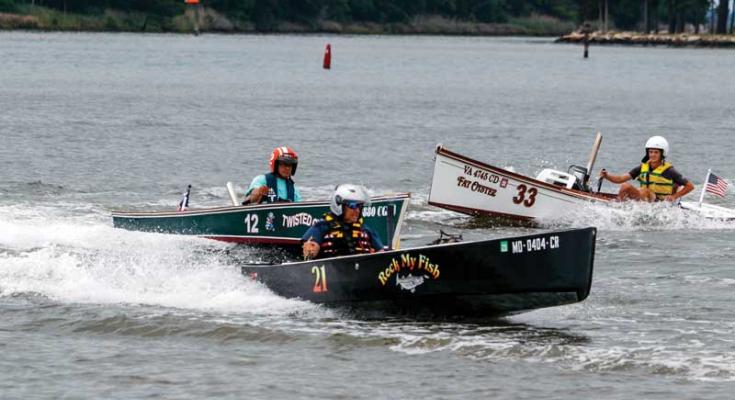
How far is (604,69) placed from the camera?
360 feet

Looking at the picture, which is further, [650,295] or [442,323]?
[650,295]

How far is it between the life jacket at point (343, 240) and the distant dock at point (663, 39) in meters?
142

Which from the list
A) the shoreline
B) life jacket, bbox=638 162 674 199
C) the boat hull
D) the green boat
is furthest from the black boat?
the shoreline

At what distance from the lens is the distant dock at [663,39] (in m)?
154

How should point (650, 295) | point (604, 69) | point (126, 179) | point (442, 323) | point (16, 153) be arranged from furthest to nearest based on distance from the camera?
1. point (604, 69)
2. point (16, 153)
3. point (126, 179)
4. point (650, 295)
5. point (442, 323)

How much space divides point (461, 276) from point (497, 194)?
32.2 ft

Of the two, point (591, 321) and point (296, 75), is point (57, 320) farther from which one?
point (296, 75)

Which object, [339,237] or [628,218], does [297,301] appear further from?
[628,218]

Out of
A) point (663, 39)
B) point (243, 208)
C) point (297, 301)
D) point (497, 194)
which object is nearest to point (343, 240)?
point (297, 301)

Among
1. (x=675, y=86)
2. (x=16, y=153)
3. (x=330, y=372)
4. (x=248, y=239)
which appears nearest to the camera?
(x=330, y=372)

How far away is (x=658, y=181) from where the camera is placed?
24.9 meters

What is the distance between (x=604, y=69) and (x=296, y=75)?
98.3 ft

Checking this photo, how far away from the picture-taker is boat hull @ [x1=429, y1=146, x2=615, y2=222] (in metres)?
25.3

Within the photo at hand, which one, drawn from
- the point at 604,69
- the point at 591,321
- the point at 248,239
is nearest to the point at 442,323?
the point at 591,321
